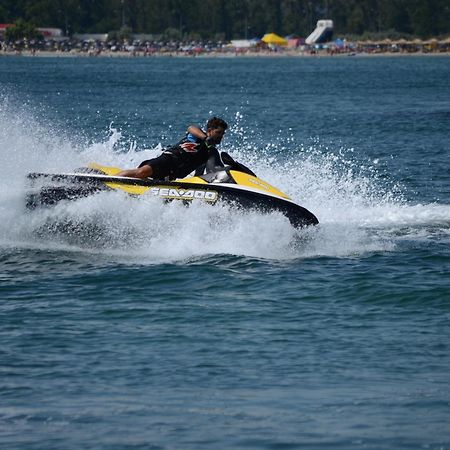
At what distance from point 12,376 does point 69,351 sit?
847 mm

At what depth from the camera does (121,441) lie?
30.4ft

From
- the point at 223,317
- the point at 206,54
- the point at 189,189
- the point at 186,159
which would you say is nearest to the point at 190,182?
the point at 189,189

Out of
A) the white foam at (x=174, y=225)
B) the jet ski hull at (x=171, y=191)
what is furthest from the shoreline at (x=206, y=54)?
the jet ski hull at (x=171, y=191)

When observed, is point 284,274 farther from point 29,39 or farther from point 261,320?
point 29,39

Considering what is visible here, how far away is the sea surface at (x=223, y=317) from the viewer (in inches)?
382

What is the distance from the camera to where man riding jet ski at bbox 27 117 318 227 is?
1598 centimetres

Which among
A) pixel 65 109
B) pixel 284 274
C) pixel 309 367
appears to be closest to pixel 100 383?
pixel 309 367

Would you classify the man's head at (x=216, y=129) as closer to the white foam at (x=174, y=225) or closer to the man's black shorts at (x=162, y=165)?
the man's black shorts at (x=162, y=165)

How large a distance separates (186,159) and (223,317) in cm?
400

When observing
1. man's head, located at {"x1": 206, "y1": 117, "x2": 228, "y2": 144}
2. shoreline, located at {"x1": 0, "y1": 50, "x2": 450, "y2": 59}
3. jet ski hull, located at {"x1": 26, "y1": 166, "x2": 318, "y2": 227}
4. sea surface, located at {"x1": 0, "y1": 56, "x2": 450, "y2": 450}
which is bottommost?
shoreline, located at {"x1": 0, "y1": 50, "x2": 450, "y2": 59}

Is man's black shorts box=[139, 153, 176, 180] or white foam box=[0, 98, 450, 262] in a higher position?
man's black shorts box=[139, 153, 176, 180]

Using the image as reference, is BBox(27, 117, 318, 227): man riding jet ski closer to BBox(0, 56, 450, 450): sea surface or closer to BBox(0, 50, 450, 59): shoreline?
BBox(0, 56, 450, 450): sea surface

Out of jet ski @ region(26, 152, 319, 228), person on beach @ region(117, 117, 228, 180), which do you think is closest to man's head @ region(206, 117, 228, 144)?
person on beach @ region(117, 117, 228, 180)

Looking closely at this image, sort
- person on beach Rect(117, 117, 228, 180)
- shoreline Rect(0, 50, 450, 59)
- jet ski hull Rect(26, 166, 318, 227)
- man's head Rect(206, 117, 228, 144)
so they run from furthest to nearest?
shoreline Rect(0, 50, 450, 59)
person on beach Rect(117, 117, 228, 180)
man's head Rect(206, 117, 228, 144)
jet ski hull Rect(26, 166, 318, 227)
